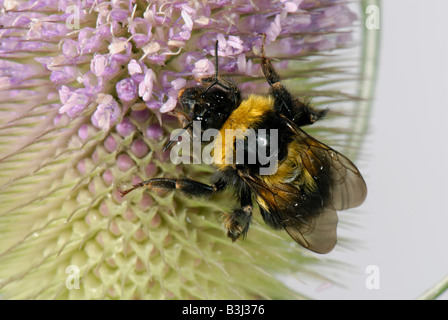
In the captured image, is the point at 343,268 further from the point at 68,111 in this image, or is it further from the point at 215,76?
the point at 68,111

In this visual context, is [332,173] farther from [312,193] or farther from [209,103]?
[209,103]

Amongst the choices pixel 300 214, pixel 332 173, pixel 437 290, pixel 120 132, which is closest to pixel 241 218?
pixel 300 214

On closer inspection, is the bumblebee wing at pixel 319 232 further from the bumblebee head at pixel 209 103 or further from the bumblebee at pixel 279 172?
the bumblebee head at pixel 209 103

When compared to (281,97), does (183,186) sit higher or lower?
lower

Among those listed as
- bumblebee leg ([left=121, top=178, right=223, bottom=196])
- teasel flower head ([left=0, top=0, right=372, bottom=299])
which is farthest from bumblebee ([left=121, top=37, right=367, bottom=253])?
teasel flower head ([left=0, top=0, right=372, bottom=299])

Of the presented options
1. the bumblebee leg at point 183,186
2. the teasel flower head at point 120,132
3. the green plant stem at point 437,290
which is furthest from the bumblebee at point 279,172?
the green plant stem at point 437,290
